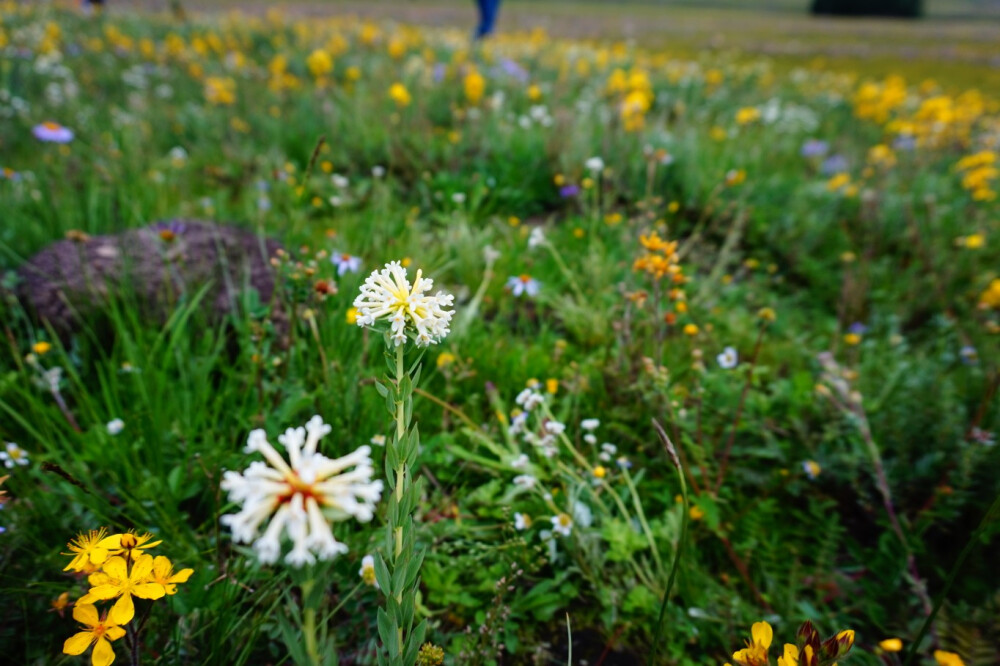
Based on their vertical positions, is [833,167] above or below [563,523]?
above

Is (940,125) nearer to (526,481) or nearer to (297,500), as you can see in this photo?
(526,481)

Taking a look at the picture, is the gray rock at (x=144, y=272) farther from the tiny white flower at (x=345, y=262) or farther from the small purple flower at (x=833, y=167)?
the small purple flower at (x=833, y=167)

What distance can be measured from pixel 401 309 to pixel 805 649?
28.9 inches

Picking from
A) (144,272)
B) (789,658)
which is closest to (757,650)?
(789,658)

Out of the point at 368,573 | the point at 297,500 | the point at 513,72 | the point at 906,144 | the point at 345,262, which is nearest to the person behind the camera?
the point at 297,500

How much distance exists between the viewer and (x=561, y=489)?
1.64 metres

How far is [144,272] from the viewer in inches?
84.3

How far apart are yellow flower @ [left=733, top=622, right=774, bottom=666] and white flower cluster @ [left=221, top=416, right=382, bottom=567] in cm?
66

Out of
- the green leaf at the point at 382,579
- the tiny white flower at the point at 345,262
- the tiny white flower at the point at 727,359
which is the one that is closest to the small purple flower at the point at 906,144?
the tiny white flower at the point at 727,359

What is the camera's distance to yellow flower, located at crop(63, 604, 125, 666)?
0.87 metres

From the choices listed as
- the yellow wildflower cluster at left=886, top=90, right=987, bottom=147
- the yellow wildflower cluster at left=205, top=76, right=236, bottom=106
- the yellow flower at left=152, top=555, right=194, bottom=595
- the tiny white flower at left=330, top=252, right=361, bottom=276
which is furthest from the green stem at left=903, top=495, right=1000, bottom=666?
the yellow wildflower cluster at left=886, top=90, right=987, bottom=147

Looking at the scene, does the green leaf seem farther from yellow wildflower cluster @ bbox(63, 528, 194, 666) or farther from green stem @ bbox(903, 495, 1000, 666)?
green stem @ bbox(903, 495, 1000, 666)

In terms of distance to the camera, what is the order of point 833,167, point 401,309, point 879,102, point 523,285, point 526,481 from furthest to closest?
point 879,102
point 833,167
point 523,285
point 526,481
point 401,309

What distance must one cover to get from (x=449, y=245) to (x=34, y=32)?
6.14 m
